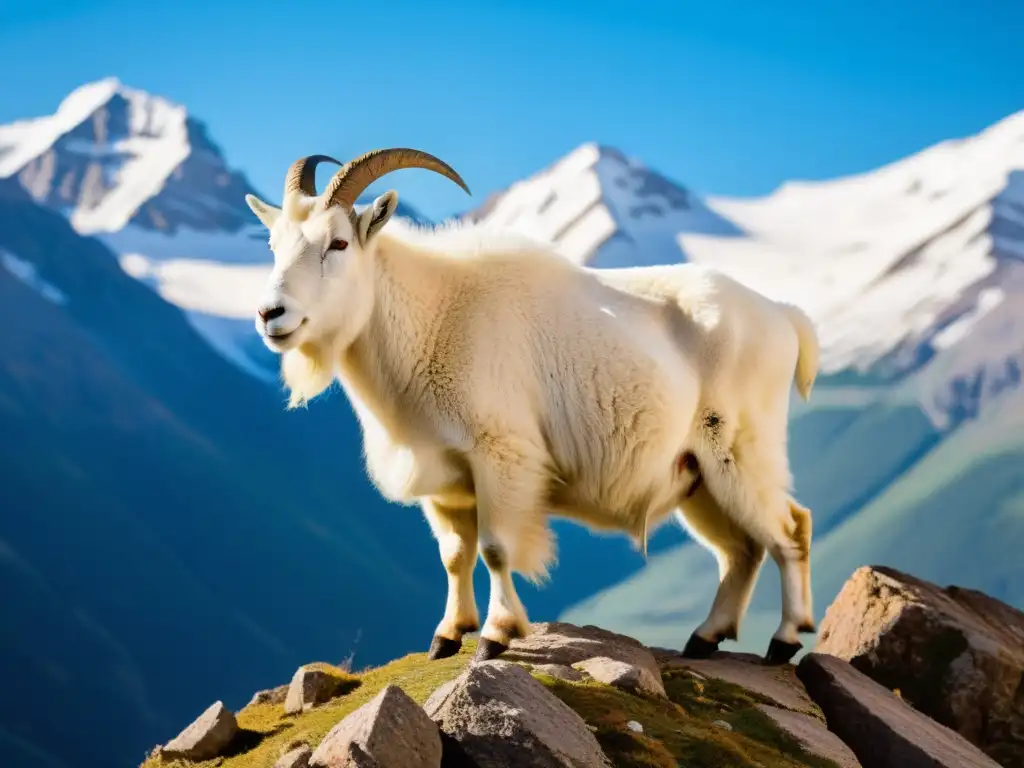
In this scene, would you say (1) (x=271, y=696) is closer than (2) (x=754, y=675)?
No

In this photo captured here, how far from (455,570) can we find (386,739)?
122 inches

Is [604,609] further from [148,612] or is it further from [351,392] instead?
[351,392]

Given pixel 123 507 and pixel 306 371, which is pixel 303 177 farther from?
pixel 123 507

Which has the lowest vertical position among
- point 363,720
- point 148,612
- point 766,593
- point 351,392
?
point 148,612

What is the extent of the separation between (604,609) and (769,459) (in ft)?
153

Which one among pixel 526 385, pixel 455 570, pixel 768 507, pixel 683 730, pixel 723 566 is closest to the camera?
pixel 683 730

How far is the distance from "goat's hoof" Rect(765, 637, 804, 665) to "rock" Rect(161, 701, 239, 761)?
165 inches

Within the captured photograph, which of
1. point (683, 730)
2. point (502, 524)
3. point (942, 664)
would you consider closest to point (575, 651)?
point (502, 524)

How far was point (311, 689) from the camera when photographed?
853cm

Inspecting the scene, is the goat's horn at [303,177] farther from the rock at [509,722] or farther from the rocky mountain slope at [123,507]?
the rocky mountain slope at [123,507]

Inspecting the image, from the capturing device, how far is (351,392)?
28.9ft

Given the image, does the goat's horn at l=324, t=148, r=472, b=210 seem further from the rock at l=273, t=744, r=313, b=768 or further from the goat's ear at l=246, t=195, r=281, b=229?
the rock at l=273, t=744, r=313, b=768

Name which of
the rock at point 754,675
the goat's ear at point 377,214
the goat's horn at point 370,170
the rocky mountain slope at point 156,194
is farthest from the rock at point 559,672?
the rocky mountain slope at point 156,194

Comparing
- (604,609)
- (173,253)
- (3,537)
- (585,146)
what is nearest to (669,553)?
(604,609)
